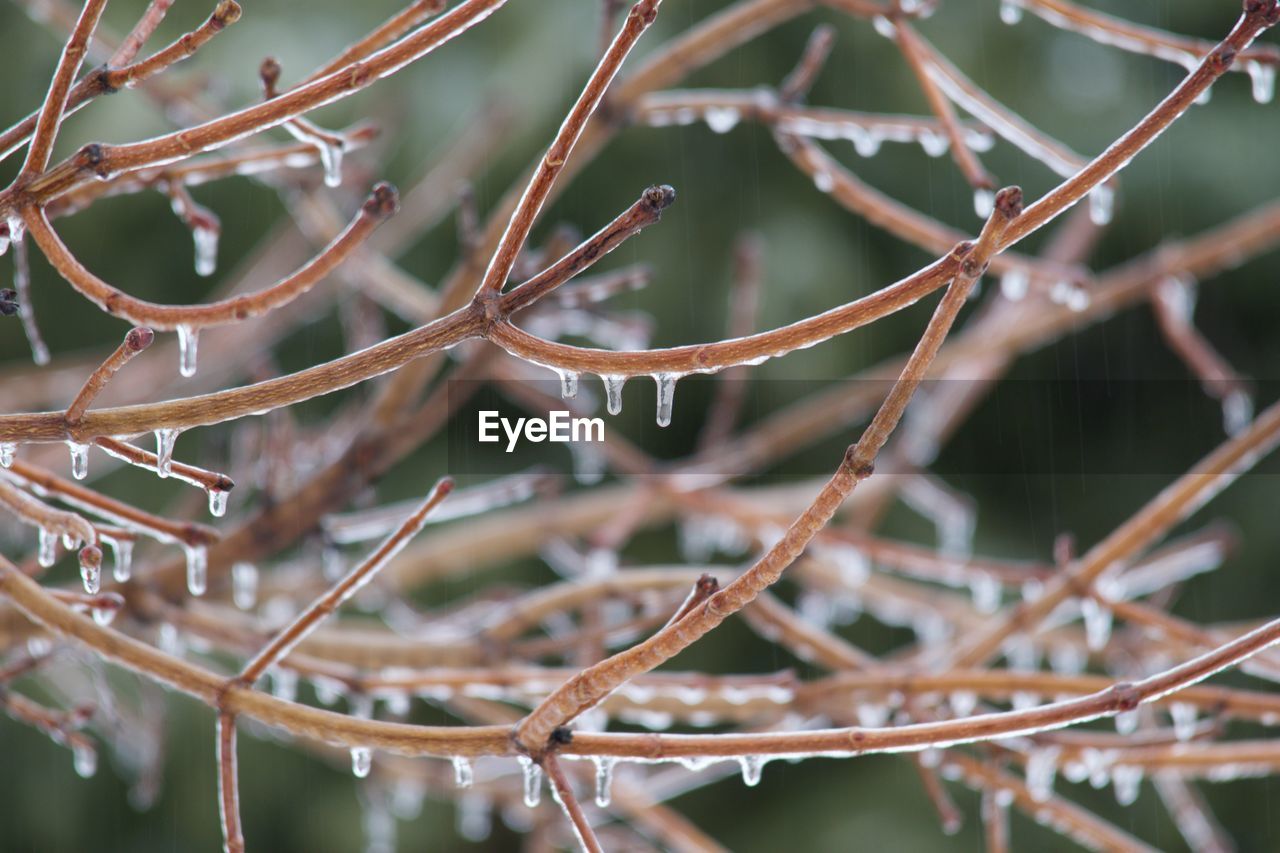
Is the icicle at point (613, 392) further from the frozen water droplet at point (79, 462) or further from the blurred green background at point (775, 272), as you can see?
the blurred green background at point (775, 272)

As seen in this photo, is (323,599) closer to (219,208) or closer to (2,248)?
(2,248)

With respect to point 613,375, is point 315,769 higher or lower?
higher

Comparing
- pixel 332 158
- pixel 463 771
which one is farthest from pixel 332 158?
pixel 463 771

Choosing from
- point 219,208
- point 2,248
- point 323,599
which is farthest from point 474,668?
point 219,208

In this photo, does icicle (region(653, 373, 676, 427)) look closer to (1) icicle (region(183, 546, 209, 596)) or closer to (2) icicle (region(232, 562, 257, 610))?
(1) icicle (region(183, 546, 209, 596))

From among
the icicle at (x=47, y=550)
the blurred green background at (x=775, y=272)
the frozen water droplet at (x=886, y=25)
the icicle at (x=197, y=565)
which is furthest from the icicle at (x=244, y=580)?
the blurred green background at (x=775, y=272)

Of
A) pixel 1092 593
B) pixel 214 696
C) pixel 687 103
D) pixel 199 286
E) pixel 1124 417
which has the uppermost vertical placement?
pixel 199 286
